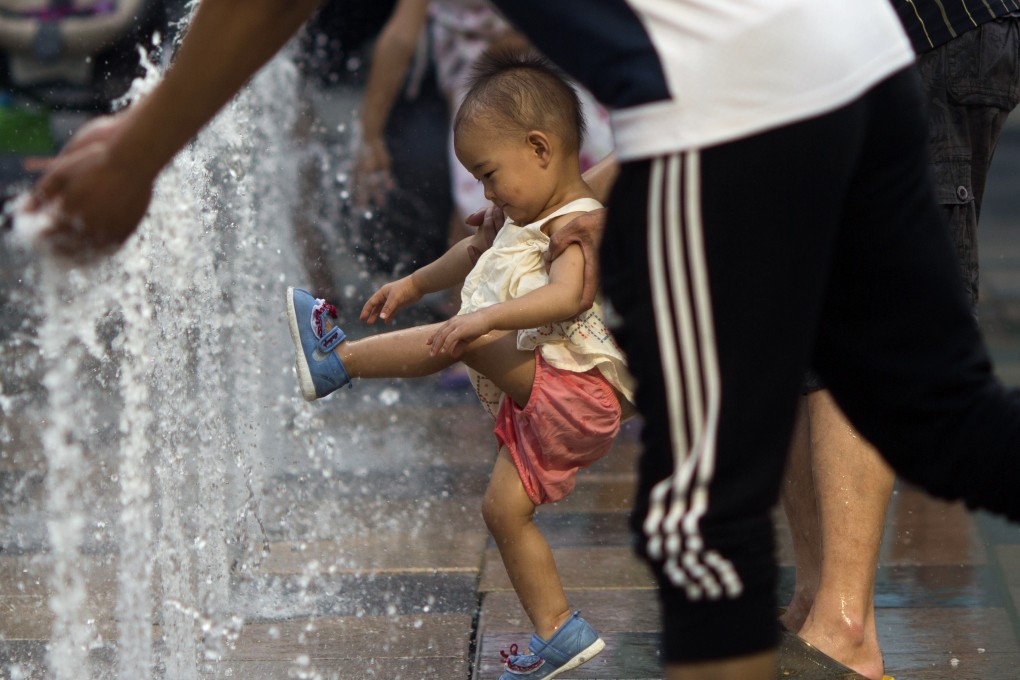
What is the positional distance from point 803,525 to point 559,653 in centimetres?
61

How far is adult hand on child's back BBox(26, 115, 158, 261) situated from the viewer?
155cm

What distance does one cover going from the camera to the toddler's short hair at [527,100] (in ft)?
7.74

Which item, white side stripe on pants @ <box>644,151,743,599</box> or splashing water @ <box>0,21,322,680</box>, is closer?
white side stripe on pants @ <box>644,151,743,599</box>

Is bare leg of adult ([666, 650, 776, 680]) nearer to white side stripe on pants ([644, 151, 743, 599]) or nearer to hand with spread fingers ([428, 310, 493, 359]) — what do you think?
white side stripe on pants ([644, 151, 743, 599])

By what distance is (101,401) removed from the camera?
4.74 meters

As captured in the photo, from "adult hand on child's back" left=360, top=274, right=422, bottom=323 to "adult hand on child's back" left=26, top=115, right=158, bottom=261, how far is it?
1104 mm

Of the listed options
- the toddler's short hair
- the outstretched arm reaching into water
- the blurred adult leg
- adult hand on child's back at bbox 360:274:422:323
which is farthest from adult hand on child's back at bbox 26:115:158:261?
the blurred adult leg

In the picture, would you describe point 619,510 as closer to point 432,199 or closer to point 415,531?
point 415,531

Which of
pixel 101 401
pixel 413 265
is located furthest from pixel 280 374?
pixel 413 265

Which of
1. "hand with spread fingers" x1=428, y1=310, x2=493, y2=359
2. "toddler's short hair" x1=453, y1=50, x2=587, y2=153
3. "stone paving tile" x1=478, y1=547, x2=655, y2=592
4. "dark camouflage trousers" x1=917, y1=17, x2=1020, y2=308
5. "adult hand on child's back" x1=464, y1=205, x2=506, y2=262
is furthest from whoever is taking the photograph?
"stone paving tile" x1=478, y1=547, x2=655, y2=592

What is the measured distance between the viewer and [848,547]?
2441mm

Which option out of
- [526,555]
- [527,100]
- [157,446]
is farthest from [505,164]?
[157,446]

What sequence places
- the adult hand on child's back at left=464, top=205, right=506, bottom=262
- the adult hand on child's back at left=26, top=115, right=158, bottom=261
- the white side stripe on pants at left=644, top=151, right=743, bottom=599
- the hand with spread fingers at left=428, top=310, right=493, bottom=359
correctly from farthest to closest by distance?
the adult hand on child's back at left=464, top=205, right=506, bottom=262
the hand with spread fingers at left=428, top=310, right=493, bottom=359
the adult hand on child's back at left=26, top=115, right=158, bottom=261
the white side stripe on pants at left=644, top=151, right=743, bottom=599

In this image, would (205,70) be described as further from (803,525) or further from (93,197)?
(803,525)
